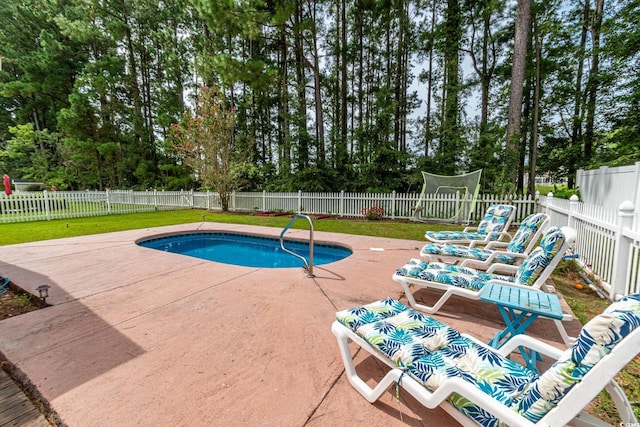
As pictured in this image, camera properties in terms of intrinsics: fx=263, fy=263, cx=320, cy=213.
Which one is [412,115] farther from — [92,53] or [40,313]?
[92,53]

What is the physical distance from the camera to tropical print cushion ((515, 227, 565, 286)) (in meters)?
2.26

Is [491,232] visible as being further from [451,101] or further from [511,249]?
[451,101]

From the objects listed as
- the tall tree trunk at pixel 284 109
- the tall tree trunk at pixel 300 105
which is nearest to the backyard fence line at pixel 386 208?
the tall tree trunk at pixel 284 109

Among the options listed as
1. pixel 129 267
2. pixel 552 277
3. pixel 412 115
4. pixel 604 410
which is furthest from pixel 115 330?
pixel 412 115

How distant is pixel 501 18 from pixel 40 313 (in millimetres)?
19415

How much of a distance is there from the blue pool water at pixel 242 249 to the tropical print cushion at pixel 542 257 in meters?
3.63

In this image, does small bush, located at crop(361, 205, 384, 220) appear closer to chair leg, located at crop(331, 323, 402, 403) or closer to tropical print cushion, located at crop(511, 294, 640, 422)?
chair leg, located at crop(331, 323, 402, 403)

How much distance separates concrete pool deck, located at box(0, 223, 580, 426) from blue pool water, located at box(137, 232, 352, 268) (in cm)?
181

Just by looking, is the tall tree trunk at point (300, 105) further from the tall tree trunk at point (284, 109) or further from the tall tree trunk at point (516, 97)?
the tall tree trunk at point (516, 97)

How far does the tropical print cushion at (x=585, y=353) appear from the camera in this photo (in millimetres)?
927

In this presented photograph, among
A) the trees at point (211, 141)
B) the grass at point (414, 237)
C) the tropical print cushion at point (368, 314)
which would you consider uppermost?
the trees at point (211, 141)

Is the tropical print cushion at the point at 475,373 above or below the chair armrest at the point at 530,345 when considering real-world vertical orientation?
below

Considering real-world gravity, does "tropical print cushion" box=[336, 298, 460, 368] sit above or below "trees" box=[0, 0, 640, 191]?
below

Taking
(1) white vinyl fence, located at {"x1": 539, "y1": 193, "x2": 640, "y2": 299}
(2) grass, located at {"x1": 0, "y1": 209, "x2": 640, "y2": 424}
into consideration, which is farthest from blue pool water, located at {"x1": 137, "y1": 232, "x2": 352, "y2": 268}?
(1) white vinyl fence, located at {"x1": 539, "y1": 193, "x2": 640, "y2": 299}
